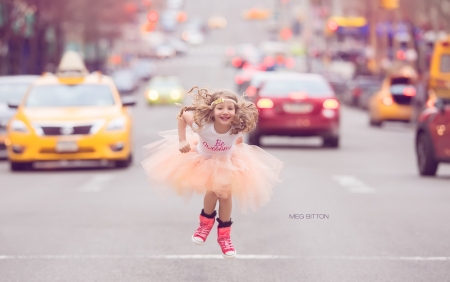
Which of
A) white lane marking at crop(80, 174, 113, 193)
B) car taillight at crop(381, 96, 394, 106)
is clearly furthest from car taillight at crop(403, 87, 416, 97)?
white lane marking at crop(80, 174, 113, 193)

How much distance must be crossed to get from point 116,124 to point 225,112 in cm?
1139

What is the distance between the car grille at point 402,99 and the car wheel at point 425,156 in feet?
59.4

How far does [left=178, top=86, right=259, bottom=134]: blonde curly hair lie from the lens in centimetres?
800

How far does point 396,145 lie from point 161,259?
63.0 feet

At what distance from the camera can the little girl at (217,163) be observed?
8023 millimetres

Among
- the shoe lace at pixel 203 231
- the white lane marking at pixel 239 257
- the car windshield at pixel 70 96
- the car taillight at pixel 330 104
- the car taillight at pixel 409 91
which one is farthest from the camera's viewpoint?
the car taillight at pixel 409 91

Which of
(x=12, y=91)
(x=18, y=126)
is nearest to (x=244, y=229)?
(x=18, y=126)

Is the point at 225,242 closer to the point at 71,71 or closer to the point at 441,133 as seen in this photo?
the point at 441,133

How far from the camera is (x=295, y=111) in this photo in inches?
953

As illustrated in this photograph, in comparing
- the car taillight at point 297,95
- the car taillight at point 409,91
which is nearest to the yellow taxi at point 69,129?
the car taillight at point 297,95

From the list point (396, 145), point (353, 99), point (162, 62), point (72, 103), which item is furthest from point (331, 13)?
point (72, 103)

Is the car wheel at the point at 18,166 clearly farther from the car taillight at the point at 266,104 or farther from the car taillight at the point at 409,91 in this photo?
the car taillight at the point at 409,91

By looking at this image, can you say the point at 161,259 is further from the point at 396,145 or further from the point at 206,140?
the point at 396,145

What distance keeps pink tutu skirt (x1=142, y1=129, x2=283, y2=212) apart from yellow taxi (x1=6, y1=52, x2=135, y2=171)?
10.2 metres
